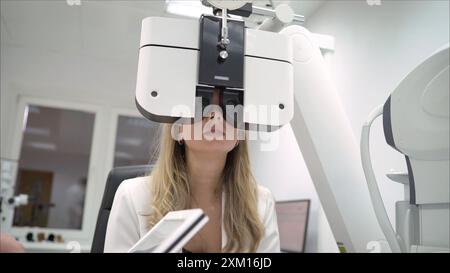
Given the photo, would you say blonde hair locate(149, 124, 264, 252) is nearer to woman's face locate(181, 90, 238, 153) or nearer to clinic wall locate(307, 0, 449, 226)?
woman's face locate(181, 90, 238, 153)

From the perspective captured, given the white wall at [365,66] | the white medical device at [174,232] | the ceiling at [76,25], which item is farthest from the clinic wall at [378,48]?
the white medical device at [174,232]

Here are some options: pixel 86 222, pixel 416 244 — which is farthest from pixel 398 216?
pixel 86 222

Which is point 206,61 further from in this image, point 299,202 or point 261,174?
point 299,202

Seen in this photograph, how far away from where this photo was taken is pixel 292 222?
0.84m

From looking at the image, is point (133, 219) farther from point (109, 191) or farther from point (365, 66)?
point (365, 66)

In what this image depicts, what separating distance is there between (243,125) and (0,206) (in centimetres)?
87

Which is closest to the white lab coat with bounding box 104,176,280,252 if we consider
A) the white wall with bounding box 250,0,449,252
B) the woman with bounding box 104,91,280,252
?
the woman with bounding box 104,91,280,252

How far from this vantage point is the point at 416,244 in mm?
590

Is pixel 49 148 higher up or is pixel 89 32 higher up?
pixel 89 32

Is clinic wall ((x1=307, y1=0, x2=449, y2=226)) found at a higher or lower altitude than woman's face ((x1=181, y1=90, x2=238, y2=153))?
higher

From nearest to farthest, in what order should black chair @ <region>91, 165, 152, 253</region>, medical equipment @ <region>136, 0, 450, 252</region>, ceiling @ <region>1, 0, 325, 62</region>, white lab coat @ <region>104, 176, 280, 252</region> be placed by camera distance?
1. medical equipment @ <region>136, 0, 450, 252</region>
2. white lab coat @ <region>104, 176, 280, 252</region>
3. ceiling @ <region>1, 0, 325, 62</region>
4. black chair @ <region>91, 165, 152, 253</region>

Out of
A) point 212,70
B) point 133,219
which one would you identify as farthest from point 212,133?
point 133,219

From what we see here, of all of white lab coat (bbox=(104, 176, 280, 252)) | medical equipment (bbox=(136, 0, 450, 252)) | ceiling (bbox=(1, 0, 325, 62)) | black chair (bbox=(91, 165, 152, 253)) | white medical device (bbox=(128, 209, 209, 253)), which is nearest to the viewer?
white medical device (bbox=(128, 209, 209, 253))

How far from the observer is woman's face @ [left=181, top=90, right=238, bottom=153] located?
1.73 ft
